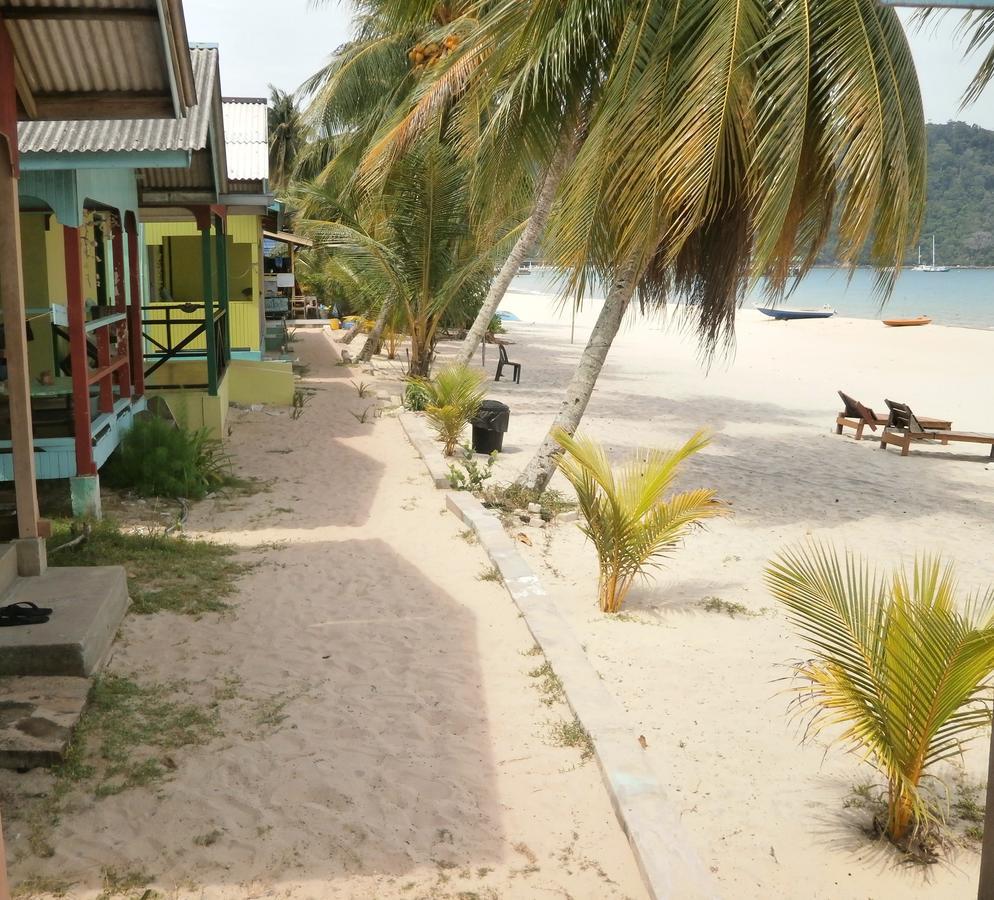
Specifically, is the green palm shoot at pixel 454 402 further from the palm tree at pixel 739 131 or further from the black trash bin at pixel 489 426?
the palm tree at pixel 739 131

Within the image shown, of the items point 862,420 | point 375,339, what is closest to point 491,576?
point 862,420

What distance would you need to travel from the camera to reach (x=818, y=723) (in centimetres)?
470

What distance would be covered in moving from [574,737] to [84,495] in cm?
440

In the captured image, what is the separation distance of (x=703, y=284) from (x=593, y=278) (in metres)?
1.74

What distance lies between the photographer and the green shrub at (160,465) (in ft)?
26.9

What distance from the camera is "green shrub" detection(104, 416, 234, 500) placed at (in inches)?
323

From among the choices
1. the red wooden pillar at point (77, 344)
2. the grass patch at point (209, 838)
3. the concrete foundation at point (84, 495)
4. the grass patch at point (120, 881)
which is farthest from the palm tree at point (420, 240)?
the grass patch at point (120, 881)

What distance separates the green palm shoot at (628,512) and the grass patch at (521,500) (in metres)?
2.00

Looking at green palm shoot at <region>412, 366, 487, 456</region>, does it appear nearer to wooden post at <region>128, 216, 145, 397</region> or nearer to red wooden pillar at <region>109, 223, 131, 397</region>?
wooden post at <region>128, 216, 145, 397</region>

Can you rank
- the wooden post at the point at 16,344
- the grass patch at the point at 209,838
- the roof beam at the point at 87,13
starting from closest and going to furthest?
1. the grass patch at the point at 209,838
2. the roof beam at the point at 87,13
3. the wooden post at the point at 16,344

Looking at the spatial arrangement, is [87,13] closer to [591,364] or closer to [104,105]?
[104,105]

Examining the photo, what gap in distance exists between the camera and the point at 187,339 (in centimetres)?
1000

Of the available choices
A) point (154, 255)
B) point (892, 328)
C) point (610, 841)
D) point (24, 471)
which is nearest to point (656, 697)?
point (610, 841)

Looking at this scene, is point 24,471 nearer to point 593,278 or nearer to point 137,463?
point 137,463
